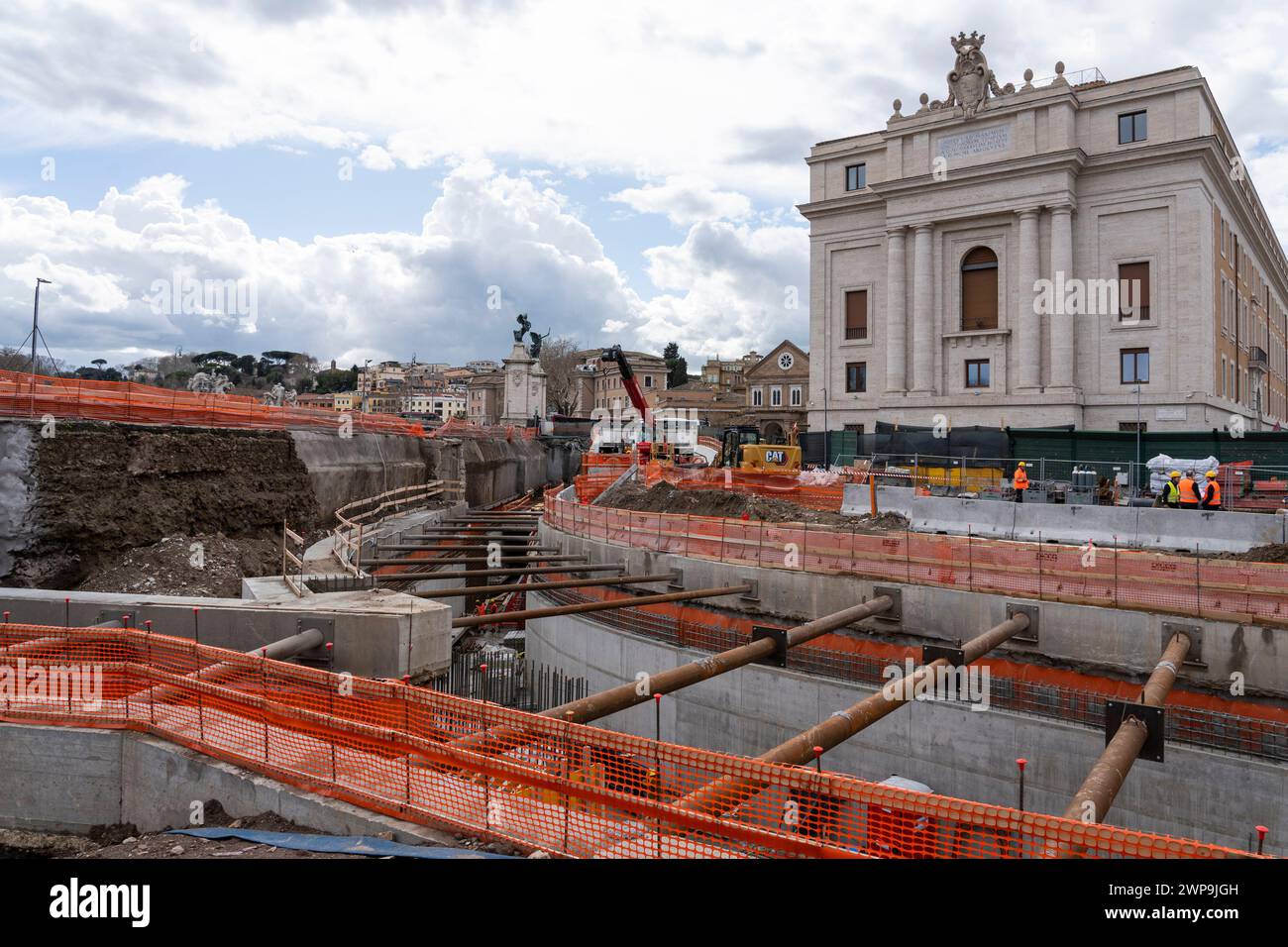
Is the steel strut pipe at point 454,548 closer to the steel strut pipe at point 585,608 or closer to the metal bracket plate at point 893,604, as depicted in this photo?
the steel strut pipe at point 585,608

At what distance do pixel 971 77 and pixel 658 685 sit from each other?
42.0 metres

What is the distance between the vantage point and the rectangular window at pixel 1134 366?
36531 mm

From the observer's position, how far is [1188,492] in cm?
1900

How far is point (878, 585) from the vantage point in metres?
14.4

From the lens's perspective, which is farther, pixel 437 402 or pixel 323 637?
pixel 437 402

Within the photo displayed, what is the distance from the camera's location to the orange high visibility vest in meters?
19.0

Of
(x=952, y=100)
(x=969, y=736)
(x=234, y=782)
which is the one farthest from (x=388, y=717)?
(x=952, y=100)

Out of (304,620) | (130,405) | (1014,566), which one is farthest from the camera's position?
(130,405)

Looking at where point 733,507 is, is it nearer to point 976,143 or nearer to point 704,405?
point 976,143

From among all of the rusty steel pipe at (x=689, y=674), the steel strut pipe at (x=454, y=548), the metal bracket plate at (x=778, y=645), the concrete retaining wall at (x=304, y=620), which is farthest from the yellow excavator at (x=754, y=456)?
the concrete retaining wall at (x=304, y=620)

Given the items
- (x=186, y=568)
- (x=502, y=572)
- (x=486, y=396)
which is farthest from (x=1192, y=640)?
(x=486, y=396)

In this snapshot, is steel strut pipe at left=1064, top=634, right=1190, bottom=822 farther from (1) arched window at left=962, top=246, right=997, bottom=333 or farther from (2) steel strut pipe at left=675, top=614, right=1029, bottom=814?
(1) arched window at left=962, top=246, right=997, bottom=333

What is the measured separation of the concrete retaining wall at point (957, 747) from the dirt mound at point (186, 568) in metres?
7.70

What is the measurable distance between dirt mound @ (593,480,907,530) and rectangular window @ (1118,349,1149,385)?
20485 mm
